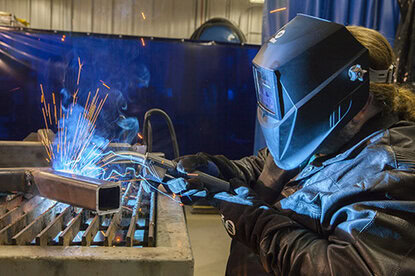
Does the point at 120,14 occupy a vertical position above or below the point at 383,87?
above

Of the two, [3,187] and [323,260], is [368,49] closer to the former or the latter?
[323,260]

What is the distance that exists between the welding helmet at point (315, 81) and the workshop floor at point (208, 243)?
210 centimetres

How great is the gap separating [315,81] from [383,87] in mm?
259

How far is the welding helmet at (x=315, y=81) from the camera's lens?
3.52 feet

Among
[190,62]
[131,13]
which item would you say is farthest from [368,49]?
[131,13]

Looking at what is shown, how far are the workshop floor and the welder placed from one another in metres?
1.71

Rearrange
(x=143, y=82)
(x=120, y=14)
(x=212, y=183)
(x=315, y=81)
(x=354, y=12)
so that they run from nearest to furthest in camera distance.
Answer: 1. (x=315, y=81)
2. (x=212, y=183)
3. (x=354, y=12)
4. (x=143, y=82)
5. (x=120, y=14)

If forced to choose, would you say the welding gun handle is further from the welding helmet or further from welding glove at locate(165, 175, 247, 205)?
the welding helmet

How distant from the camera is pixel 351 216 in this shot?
0.88 metres

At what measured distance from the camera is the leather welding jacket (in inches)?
31.6

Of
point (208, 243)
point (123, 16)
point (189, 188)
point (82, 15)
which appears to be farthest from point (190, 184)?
point (82, 15)

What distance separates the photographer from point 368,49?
1.10 meters

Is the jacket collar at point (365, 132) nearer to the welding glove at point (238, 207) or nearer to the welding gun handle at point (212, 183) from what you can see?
the welding glove at point (238, 207)

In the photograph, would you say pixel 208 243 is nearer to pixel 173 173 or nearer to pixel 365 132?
pixel 173 173
